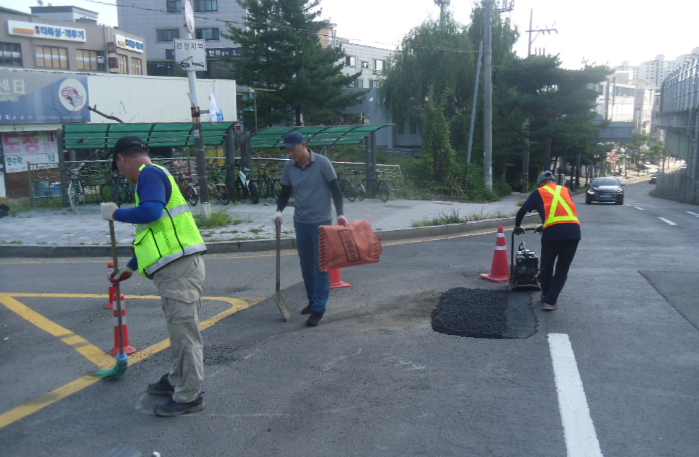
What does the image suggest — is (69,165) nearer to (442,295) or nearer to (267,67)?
(442,295)

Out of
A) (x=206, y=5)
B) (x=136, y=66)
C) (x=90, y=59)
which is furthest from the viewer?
(x=206, y=5)

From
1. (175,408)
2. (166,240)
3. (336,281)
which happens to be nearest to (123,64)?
(336,281)

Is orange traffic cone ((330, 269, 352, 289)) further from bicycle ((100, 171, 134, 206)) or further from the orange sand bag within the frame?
bicycle ((100, 171, 134, 206))

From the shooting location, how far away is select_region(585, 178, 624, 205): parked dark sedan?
29797mm

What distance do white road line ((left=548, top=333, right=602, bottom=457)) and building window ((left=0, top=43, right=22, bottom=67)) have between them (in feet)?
120

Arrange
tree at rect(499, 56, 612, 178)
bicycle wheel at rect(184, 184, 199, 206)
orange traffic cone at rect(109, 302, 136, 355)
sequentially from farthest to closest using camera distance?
tree at rect(499, 56, 612, 178) → bicycle wheel at rect(184, 184, 199, 206) → orange traffic cone at rect(109, 302, 136, 355)

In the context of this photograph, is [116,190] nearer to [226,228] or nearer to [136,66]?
[226,228]

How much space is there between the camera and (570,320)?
6539 millimetres

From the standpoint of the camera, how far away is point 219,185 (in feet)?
56.6

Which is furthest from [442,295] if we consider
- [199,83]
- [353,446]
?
[199,83]

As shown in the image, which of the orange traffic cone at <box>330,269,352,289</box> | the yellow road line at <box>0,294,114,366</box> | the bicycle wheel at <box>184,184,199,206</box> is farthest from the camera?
the bicycle wheel at <box>184,184,199,206</box>

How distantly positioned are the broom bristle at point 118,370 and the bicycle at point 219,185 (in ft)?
41.1

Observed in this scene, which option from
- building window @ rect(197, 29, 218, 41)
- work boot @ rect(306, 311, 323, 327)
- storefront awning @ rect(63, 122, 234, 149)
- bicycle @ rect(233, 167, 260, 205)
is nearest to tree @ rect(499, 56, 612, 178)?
building window @ rect(197, 29, 218, 41)

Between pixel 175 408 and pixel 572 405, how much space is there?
2779 millimetres
